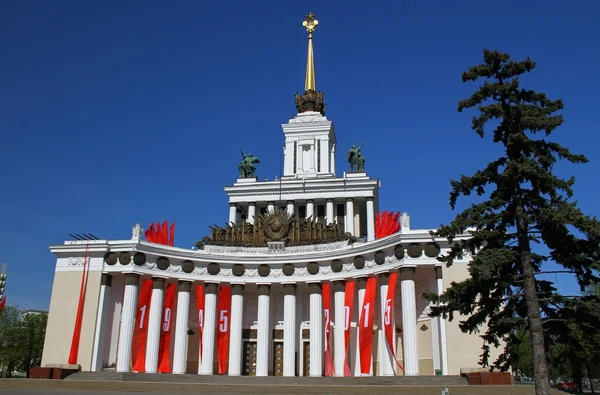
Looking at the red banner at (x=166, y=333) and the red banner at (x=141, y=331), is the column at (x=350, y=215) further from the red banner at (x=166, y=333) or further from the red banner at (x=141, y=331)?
the red banner at (x=141, y=331)

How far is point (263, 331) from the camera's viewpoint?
119ft

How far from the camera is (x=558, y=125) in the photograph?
14.9 meters

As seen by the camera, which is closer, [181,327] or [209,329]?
[181,327]

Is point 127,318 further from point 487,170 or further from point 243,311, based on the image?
point 487,170

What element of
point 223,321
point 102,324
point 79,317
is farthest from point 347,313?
point 79,317

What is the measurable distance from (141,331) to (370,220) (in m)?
22.0

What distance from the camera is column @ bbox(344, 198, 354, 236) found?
153 feet

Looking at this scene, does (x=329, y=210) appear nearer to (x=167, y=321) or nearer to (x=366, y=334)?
(x=366, y=334)

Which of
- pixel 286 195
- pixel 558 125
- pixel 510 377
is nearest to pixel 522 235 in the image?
pixel 558 125

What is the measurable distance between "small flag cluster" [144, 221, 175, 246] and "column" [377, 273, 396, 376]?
16.7m

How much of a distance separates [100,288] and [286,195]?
64.3 ft

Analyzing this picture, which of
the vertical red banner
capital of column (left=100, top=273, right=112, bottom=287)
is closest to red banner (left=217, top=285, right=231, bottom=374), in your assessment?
the vertical red banner

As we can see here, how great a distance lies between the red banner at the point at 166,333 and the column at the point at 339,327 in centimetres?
1105

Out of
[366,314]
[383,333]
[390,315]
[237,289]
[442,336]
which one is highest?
[237,289]
